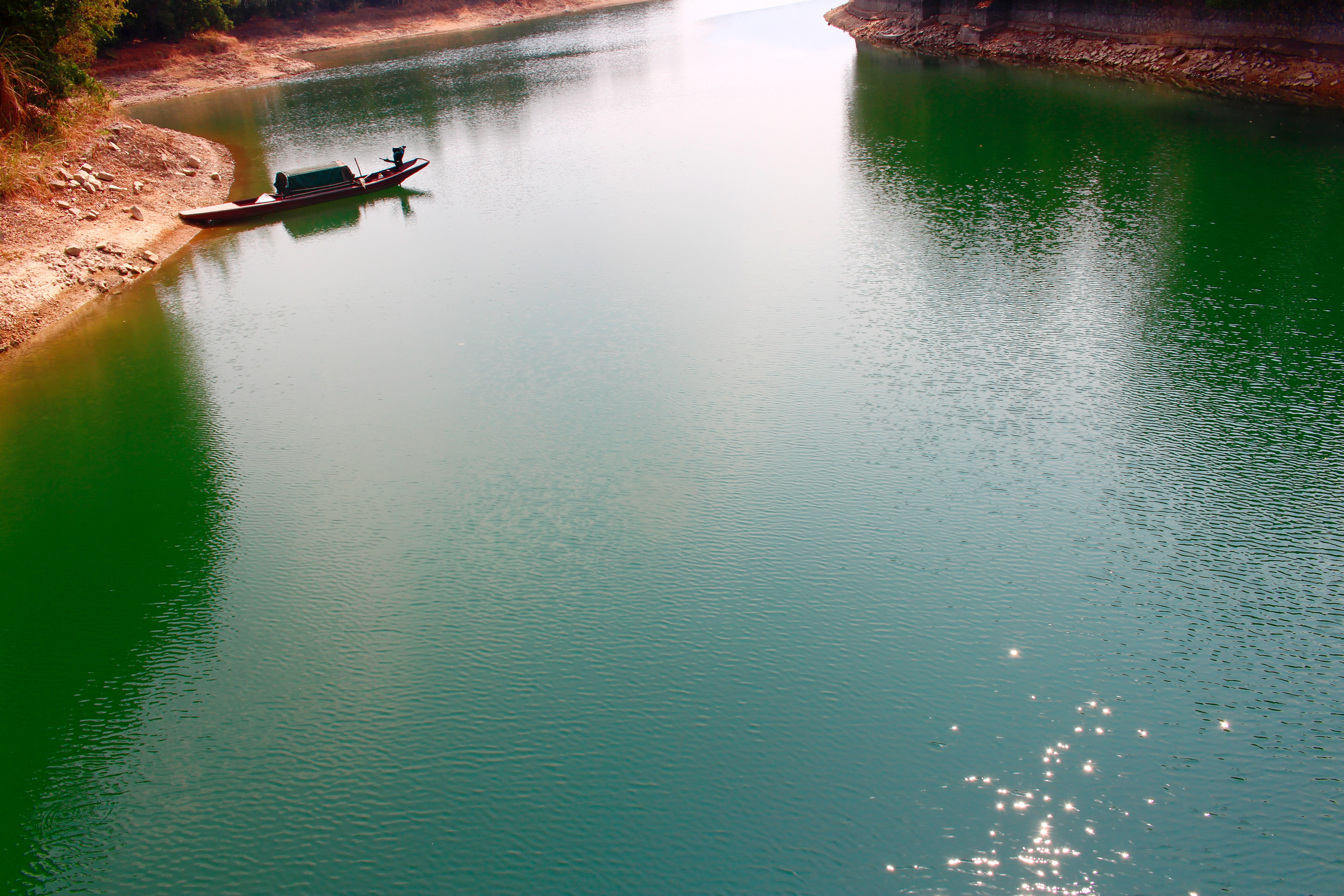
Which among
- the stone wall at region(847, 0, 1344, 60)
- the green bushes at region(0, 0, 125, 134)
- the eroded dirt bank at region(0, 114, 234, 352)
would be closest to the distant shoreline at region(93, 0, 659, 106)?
the green bushes at region(0, 0, 125, 134)

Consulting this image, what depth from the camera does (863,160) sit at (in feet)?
72.4

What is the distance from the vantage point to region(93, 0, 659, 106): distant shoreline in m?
42.2

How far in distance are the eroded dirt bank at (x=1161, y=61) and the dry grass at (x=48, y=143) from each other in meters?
29.3

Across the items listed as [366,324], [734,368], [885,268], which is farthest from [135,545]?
[885,268]

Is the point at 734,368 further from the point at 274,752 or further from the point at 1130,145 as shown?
the point at 1130,145

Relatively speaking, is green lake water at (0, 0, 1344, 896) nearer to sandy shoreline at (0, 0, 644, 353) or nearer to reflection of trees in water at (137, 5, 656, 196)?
sandy shoreline at (0, 0, 644, 353)

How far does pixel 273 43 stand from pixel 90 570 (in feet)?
174

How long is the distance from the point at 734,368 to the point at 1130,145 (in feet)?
47.5

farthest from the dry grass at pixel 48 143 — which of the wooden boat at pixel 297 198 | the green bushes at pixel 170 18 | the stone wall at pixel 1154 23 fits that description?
the stone wall at pixel 1154 23

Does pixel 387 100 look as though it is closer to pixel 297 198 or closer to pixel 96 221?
pixel 297 198

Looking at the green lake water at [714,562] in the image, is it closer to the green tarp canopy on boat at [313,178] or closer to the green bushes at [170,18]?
the green tarp canopy on boat at [313,178]

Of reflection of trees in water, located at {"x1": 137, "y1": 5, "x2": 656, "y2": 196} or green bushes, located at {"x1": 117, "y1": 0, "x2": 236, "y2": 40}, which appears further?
green bushes, located at {"x1": 117, "y1": 0, "x2": 236, "y2": 40}

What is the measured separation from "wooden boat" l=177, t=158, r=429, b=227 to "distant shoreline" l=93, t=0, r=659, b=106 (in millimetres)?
17511

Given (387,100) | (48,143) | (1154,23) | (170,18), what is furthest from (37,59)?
(1154,23)
